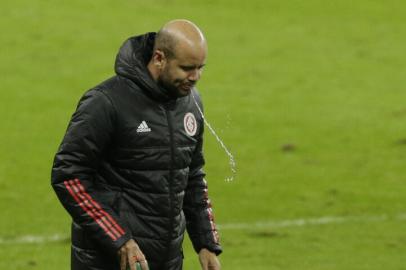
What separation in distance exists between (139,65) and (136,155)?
483 millimetres

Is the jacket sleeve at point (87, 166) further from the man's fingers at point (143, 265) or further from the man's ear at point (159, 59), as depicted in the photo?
the man's ear at point (159, 59)

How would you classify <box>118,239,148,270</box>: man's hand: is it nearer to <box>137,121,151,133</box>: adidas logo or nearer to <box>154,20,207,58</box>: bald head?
<box>137,121,151,133</box>: adidas logo

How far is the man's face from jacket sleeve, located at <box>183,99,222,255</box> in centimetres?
77

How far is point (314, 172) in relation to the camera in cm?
1720

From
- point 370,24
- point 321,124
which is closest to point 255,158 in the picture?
point 321,124

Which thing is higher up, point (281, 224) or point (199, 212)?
point (199, 212)

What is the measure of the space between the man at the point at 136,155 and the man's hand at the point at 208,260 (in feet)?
1.13

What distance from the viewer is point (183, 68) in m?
7.36

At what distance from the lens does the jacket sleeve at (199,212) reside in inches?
Result: 319

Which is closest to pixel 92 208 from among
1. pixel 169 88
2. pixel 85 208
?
pixel 85 208

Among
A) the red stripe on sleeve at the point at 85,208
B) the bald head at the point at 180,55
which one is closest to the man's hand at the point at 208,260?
the red stripe on sleeve at the point at 85,208

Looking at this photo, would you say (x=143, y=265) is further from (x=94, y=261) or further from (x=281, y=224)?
(x=281, y=224)

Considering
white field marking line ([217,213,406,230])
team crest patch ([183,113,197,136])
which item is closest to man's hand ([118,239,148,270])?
team crest patch ([183,113,197,136])

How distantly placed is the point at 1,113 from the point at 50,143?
1788 mm
